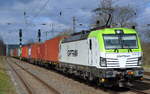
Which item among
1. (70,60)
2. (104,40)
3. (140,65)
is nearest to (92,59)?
(104,40)

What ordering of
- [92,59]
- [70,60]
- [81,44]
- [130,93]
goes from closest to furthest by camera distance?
[130,93]
[92,59]
[81,44]
[70,60]

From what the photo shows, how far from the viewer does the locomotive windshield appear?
16531mm

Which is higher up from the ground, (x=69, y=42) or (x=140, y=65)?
(x=69, y=42)

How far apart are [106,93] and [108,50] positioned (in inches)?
85.5

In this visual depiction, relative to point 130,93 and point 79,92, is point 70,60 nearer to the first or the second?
point 79,92

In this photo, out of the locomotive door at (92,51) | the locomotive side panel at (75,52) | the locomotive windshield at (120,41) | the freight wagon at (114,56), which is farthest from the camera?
the locomotive side panel at (75,52)

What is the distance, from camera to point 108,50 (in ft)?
53.2

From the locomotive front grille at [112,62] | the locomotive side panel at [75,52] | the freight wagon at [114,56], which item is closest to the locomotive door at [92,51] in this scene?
the freight wagon at [114,56]

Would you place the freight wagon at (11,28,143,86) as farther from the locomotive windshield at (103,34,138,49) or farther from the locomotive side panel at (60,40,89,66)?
the locomotive side panel at (60,40,89,66)

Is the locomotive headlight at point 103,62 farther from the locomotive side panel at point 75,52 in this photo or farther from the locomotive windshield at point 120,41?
the locomotive side panel at point 75,52

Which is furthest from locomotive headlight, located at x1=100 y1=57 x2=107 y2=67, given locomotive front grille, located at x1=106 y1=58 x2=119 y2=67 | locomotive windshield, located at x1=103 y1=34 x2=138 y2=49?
locomotive windshield, located at x1=103 y1=34 x2=138 y2=49

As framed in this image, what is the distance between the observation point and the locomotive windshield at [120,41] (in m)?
16.5

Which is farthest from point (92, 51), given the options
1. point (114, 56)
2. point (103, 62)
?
point (114, 56)

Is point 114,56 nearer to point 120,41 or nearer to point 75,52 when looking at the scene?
point 120,41
